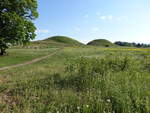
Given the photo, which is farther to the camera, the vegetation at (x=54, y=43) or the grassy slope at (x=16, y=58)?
the vegetation at (x=54, y=43)

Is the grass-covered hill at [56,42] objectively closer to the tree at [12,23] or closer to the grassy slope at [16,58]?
the grassy slope at [16,58]

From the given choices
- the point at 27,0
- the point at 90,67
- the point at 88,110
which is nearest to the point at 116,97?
the point at 88,110

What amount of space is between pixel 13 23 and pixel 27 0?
482cm

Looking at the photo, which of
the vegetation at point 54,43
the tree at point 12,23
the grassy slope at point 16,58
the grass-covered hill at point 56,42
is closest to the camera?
the grassy slope at point 16,58

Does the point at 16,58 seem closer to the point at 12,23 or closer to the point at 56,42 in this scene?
the point at 12,23

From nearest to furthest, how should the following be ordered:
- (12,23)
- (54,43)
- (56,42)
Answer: (12,23)
(54,43)
(56,42)

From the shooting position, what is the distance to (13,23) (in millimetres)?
21234

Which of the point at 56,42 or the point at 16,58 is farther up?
the point at 56,42

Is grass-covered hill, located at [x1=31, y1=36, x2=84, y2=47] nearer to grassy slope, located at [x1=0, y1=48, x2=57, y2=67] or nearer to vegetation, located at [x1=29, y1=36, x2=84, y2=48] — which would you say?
vegetation, located at [x1=29, y1=36, x2=84, y2=48]

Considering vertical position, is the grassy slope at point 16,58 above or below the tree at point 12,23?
below

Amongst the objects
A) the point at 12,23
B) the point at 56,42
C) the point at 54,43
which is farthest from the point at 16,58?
the point at 56,42

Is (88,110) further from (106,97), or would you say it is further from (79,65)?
(79,65)

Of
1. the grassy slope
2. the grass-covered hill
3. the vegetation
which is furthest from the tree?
the grass-covered hill

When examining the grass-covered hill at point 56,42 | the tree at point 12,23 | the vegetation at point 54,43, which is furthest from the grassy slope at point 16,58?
the grass-covered hill at point 56,42
